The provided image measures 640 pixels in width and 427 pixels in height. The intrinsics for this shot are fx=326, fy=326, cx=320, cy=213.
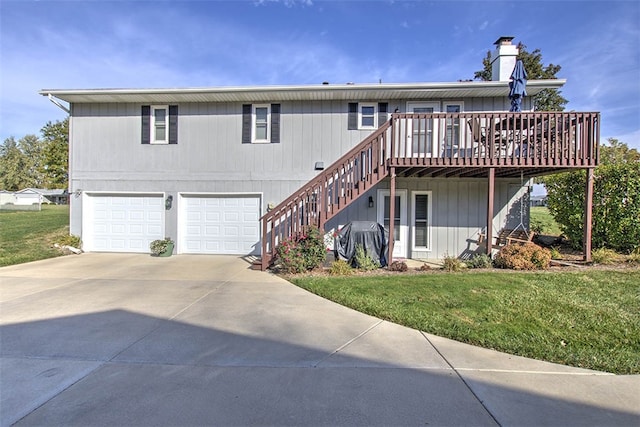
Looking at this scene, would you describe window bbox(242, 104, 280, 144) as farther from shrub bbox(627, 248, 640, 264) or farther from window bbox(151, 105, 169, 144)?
shrub bbox(627, 248, 640, 264)

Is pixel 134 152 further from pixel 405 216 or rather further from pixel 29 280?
pixel 405 216

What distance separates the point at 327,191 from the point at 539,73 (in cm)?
2131

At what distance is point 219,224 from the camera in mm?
10625

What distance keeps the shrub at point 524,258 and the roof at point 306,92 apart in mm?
4588

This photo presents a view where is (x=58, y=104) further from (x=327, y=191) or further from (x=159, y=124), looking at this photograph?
(x=327, y=191)

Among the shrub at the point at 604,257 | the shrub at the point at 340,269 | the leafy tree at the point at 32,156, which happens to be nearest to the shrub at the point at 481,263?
the shrub at the point at 604,257

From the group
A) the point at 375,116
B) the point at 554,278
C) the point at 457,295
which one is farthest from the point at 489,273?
the point at 375,116

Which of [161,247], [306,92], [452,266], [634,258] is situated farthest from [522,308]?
[161,247]

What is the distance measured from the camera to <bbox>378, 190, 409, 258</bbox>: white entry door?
32.7 feet

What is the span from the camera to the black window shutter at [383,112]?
32.9ft

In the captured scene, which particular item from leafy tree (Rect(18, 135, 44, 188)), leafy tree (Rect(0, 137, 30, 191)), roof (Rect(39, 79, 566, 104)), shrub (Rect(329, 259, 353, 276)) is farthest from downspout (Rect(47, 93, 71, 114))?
leafy tree (Rect(0, 137, 30, 191))

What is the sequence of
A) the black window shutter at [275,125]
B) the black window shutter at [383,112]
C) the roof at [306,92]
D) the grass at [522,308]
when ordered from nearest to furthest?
the grass at [522,308], the roof at [306,92], the black window shutter at [383,112], the black window shutter at [275,125]

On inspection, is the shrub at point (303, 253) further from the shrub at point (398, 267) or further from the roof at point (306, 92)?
the roof at point (306, 92)

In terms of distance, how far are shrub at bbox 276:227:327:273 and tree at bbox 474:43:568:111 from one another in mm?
19203
